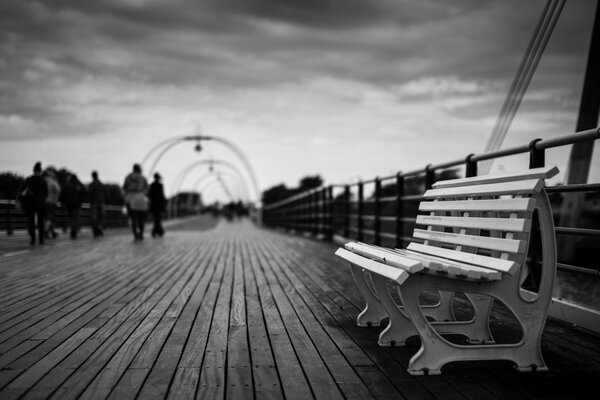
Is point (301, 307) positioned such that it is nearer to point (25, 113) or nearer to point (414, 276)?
point (414, 276)

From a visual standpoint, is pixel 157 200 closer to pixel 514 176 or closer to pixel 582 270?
pixel 582 270

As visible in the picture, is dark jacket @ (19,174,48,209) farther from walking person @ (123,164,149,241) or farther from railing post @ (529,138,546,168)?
railing post @ (529,138,546,168)

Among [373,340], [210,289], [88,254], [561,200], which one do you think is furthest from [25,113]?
[373,340]

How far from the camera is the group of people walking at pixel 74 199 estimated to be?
13578 mm

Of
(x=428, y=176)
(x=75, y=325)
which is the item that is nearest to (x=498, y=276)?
(x=75, y=325)

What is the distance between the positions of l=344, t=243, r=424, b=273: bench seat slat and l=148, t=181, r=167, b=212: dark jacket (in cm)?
1403

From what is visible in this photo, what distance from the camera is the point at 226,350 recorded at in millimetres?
3359

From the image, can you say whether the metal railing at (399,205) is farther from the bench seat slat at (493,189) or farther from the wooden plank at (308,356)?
the wooden plank at (308,356)

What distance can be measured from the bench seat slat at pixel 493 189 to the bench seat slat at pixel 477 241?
0.84 feet

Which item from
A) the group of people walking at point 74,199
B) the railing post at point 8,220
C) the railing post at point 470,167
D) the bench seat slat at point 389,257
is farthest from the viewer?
the railing post at point 8,220

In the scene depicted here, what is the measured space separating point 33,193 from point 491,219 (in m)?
12.6

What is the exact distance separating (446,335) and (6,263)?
7521 millimetres

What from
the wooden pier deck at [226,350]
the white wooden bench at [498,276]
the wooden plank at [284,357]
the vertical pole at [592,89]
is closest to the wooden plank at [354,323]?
the wooden pier deck at [226,350]

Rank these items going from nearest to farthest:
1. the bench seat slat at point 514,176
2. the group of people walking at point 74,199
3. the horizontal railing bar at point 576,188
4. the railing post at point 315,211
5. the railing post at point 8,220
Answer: the bench seat slat at point 514,176 → the horizontal railing bar at point 576,188 → the group of people walking at point 74,199 → the railing post at point 315,211 → the railing post at point 8,220
